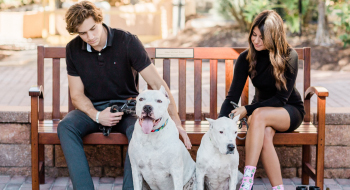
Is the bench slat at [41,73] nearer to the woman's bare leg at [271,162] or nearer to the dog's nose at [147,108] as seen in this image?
the dog's nose at [147,108]

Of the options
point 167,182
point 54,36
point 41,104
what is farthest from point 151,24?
point 167,182

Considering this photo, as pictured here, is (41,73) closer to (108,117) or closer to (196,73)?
(108,117)

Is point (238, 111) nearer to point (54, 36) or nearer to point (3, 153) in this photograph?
point (3, 153)

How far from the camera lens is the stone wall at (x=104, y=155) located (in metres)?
4.11

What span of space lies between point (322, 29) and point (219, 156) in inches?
314

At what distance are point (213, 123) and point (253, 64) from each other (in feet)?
2.88

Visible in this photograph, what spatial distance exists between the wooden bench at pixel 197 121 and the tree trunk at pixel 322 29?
6395mm

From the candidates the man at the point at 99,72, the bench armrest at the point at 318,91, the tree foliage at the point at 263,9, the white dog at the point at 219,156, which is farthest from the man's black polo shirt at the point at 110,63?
the tree foliage at the point at 263,9

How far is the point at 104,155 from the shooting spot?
4227mm

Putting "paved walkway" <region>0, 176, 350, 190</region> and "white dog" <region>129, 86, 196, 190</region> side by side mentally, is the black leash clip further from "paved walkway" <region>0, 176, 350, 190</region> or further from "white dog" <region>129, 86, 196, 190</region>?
"paved walkway" <region>0, 176, 350, 190</region>

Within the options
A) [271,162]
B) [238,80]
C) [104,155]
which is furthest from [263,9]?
[271,162]

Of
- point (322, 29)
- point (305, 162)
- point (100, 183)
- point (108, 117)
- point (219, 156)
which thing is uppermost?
point (322, 29)

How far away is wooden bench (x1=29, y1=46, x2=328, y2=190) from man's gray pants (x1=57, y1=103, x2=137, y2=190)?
0.09 m

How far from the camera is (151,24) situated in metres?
13.6
